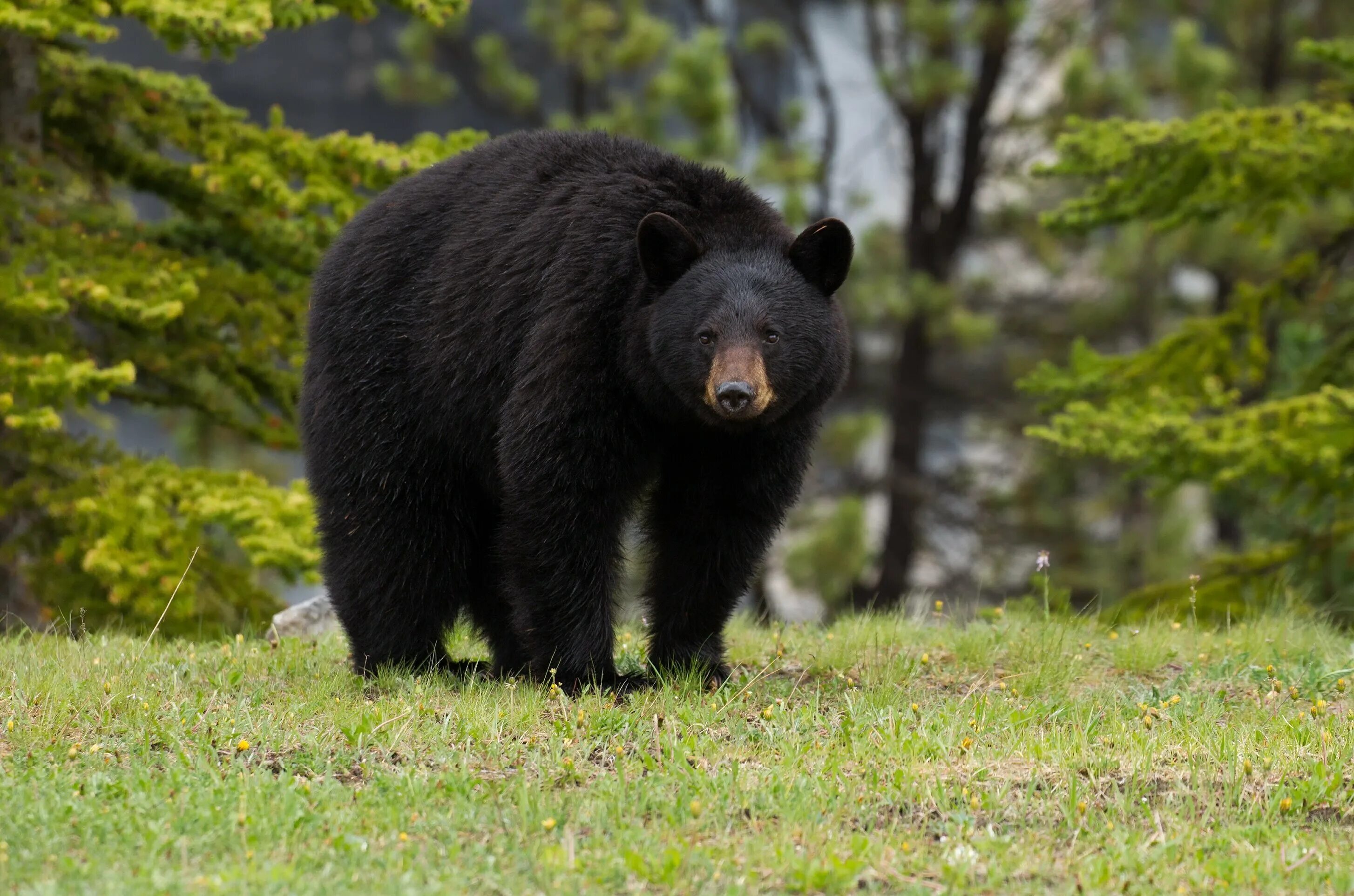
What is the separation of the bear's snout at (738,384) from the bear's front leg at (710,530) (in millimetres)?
449

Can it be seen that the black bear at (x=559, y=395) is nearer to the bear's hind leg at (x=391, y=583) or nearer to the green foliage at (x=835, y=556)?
the bear's hind leg at (x=391, y=583)

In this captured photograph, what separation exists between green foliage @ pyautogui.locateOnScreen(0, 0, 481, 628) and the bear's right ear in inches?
119

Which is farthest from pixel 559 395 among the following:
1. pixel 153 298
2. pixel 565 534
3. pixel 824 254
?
pixel 153 298

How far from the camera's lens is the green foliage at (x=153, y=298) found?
26.5 ft

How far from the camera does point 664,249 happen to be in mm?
5641

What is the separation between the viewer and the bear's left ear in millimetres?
5727

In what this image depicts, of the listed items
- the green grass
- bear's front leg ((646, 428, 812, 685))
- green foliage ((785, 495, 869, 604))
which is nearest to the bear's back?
bear's front leg ((646, 428, 812, 685))

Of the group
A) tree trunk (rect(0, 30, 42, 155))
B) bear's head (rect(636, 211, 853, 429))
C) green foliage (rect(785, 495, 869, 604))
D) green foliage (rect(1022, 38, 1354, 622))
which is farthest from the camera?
green foliage (rect(785, 495, 869, 604))

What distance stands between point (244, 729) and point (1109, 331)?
2097cm

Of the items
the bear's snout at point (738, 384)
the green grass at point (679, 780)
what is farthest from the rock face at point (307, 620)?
the bear's snout at point (738, 384)

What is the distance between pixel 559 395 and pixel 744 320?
2.36ft

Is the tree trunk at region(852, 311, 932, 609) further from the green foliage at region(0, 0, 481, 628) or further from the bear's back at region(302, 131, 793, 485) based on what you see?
the bear's back at region(302, 131, 793, 485)

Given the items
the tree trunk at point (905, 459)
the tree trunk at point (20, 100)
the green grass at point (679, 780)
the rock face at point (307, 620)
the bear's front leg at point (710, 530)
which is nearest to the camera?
the green grass at point (679, 780)

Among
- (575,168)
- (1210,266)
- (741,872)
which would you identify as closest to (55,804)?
(741,872)
